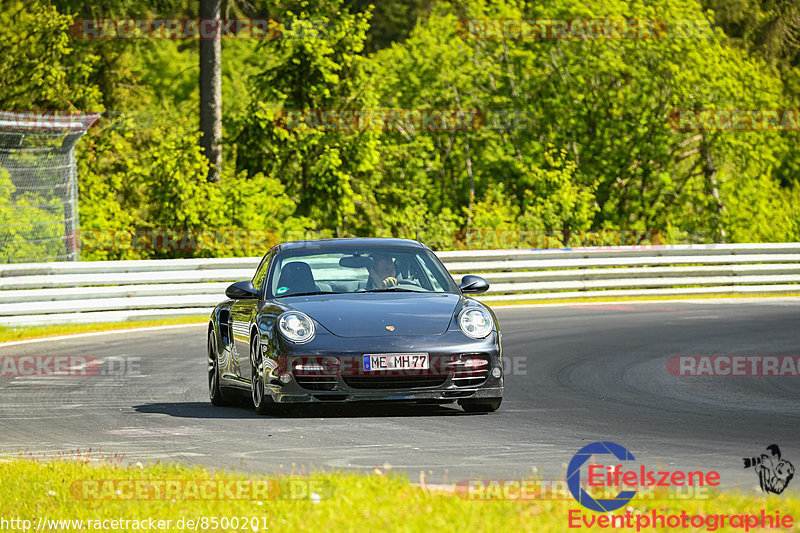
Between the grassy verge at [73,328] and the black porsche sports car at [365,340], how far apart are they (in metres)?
8.03

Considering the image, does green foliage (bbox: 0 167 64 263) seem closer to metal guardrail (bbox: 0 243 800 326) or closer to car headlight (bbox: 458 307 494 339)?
metal guardrail (bbox: 0 243 800 326)

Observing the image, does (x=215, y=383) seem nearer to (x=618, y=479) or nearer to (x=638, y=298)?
(x=618, y=479)

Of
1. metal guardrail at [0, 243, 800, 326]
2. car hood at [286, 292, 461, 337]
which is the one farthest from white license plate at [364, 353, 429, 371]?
metal guardrail at [0, 243, 800, 326]

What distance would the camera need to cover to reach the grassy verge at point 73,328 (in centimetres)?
1800

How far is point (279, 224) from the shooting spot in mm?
28891

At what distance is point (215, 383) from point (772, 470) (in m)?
5.58

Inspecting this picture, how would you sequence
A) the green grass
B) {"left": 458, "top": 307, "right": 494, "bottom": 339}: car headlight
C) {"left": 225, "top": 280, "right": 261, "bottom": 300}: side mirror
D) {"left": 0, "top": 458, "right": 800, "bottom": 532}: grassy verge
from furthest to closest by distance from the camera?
the green grass
{"left": 225, "top": 280, "right": 261, "bottom": 300}: side mirror
{"left": 458, "top": 307, "right": 494, "bottom": 339}: car headlight
{"left": 0, "top": 458, "right": 800, "bottom": 532}: grassy verge

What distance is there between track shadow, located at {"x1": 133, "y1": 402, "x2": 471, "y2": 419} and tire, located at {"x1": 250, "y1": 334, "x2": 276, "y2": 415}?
0.06 meters

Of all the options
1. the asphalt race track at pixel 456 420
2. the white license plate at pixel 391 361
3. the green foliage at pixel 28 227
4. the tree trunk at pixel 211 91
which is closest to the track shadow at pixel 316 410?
the asphalt race track at pixel 456 420

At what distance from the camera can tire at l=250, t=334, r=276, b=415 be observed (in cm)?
988

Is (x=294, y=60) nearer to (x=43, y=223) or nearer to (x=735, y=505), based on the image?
(x=43, y=223)

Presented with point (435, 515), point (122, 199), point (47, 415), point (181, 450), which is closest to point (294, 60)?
point (122, 199)

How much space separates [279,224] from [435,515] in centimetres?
2357

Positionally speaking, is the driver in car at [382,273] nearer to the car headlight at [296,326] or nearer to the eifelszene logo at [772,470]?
the car headlight at [296,326]
